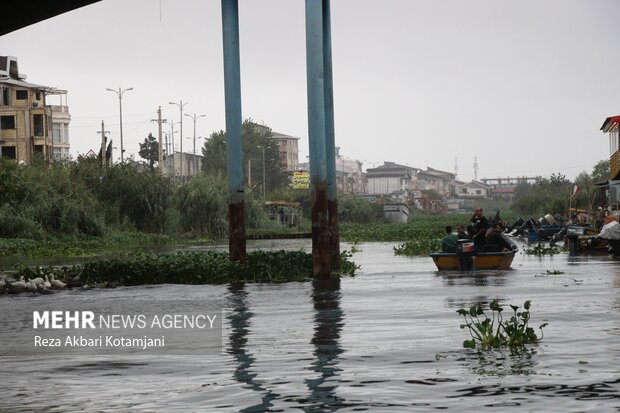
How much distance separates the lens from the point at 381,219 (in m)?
119

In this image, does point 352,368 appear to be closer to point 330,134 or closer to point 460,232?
point 330,134

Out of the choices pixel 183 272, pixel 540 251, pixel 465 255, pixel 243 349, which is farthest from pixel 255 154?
pixel 243 349

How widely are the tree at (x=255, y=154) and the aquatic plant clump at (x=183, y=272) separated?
10661 cm

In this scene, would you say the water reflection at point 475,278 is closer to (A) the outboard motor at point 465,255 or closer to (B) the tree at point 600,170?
(A) the outboard motor at point 465,255

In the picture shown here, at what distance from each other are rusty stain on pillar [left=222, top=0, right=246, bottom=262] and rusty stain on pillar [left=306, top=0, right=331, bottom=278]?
2.12 meters

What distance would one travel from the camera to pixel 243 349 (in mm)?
14320

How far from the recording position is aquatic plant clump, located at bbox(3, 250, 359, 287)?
2727 centimetres

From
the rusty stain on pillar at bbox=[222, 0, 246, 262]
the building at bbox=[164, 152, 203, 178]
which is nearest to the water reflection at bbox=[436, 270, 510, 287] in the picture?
the rusty stain on pillar at bbox=[222, 0, 246, 262]

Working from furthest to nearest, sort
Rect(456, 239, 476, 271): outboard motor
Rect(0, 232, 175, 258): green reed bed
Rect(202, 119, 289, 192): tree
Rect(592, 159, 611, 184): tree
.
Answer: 1. Rect(202, 119, 289, 192): tree
2. Rect(592, 159, 611, 184): tree
3. Rect(0, 232, 175, 258): green reed bed
4. Rect(456, 239, 476, 271): outboard motor

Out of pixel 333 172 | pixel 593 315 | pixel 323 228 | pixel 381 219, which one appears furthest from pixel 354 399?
pixel 381 219

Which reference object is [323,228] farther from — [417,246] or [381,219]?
[381,219]

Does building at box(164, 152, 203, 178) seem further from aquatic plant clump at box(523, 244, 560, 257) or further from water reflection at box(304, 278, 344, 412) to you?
water reflection at box(304, 278, 344, 412)

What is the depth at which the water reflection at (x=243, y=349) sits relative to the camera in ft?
35.0

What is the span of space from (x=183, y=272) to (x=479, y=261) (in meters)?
8.65
